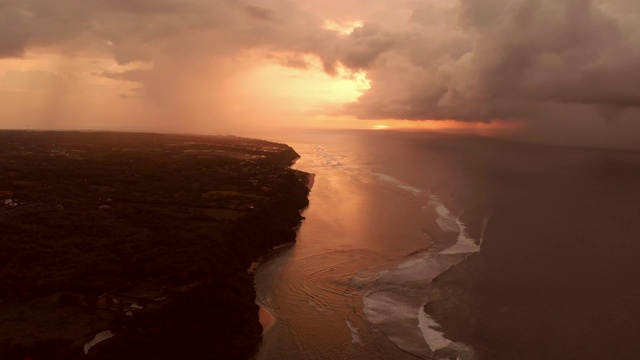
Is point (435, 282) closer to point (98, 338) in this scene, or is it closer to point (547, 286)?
point (547, 286)

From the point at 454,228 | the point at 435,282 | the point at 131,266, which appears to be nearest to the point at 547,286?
the point at 435,282

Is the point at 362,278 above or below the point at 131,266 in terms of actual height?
below

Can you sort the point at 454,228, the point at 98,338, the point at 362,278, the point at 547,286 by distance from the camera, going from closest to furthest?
the point at 98,338 < the point at 547,286 < the point at 362,278 < the point at 454,228

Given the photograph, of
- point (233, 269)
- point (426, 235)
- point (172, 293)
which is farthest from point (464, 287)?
point (172, 293)

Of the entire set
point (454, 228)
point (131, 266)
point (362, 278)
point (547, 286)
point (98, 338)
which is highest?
point (131, 266)

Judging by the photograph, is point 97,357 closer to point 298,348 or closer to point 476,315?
point 298,348

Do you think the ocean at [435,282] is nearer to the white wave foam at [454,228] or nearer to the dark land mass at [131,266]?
the white wave foam at [454,228]

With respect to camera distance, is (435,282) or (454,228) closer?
(435,282)

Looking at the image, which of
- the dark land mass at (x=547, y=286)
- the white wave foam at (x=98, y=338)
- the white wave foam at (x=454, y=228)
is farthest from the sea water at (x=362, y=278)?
the white wave foam at (x=98, y=338)
